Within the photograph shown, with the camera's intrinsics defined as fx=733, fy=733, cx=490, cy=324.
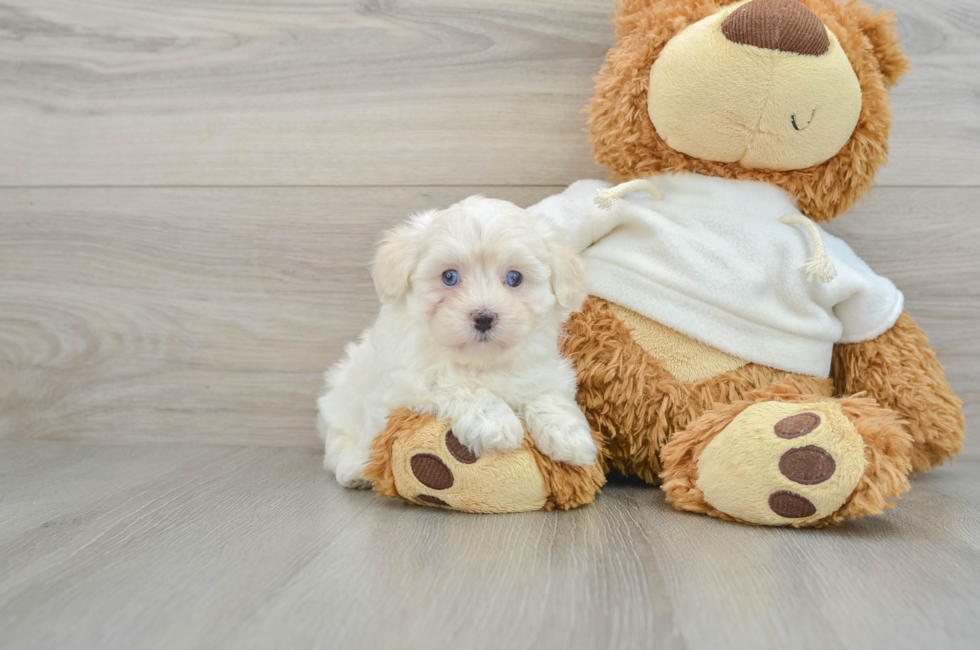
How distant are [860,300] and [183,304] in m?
1.36

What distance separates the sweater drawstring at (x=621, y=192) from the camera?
119cm

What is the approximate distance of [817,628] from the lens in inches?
27.9

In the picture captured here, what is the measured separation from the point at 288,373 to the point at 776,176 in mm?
1065

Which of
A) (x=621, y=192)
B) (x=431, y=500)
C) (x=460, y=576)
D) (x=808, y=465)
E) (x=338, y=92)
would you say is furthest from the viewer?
(x=338, y=92)

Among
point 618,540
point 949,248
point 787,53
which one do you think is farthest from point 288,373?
point 949,248

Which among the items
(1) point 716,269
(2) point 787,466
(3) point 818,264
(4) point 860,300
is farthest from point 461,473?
(4) point 860,300

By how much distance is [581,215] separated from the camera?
131 centimetres

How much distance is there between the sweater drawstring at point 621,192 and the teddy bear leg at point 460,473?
1.31 ft

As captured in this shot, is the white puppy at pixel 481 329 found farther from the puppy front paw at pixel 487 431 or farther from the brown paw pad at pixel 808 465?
the brown paw pad at pixel 808 465

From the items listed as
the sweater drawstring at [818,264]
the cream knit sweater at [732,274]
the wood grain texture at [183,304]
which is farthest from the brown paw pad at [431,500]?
the sweater drawstring at [818,264]

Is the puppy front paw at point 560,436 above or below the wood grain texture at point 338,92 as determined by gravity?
below

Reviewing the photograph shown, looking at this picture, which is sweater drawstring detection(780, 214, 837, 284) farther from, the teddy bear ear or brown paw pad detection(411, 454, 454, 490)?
brown paw pad detection(411, 454, 454, 490)

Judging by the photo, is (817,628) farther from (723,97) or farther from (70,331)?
(70,331)

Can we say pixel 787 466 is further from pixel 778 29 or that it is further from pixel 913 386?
pixel 778 29
